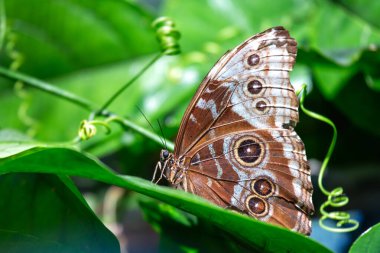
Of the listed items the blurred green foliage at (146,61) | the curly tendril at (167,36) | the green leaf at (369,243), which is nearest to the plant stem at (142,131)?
the curly tendril at (167,36)

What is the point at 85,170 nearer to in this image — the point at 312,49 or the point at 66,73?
the point at 312,49

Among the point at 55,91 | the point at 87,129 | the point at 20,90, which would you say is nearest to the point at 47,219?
the point at 87,129

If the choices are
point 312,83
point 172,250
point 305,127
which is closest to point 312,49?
point 312,83

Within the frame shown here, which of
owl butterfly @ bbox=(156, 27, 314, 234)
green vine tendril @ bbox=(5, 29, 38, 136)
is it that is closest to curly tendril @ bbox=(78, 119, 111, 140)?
owl butterfly @ bbox=(156, 27, 314, 234)

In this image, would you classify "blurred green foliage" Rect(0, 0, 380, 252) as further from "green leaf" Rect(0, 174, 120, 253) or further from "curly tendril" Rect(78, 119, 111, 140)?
"green leaf" Rect(0, 174, 120, 253)

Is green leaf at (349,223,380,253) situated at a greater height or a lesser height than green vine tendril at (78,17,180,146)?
lesser

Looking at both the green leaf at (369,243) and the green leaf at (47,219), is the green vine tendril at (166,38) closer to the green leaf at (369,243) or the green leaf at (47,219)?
the green leaf at (47,219)
